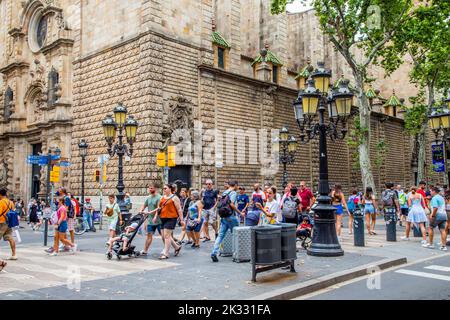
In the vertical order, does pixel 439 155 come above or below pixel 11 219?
above

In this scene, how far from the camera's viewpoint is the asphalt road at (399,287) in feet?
23.1

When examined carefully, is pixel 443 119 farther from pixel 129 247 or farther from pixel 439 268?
pixel 129 247

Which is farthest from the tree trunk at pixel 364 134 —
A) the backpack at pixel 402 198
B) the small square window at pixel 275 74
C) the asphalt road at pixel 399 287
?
the asphalt road at pixel 399 287

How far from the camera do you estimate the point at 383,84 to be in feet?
176

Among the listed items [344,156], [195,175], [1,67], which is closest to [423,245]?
[195,175]

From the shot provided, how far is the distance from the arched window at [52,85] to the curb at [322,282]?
25336mm

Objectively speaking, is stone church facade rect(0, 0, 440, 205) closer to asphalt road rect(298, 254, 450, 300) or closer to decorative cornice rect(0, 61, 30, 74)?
decorative cornice rect(0, 61, 30, 74)

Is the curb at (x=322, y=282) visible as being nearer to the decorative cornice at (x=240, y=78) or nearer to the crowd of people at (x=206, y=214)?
the crowd of people at (x=206, y=214)

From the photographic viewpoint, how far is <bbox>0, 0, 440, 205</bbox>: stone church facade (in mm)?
23188

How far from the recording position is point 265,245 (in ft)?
25.7

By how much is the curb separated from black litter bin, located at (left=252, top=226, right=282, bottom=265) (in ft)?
2.17

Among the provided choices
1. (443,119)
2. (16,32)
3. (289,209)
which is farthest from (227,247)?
(16,32)

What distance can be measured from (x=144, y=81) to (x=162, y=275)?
15.7 metres
